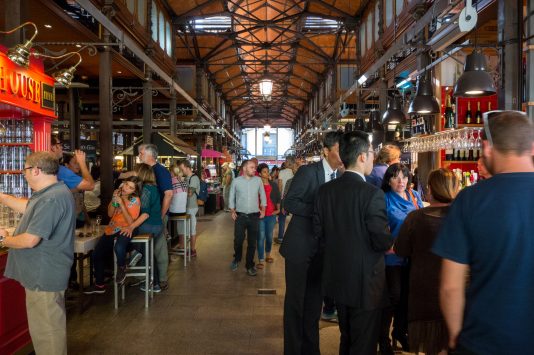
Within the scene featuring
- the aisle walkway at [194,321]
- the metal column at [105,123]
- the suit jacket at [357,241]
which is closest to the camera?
the suit jacket at [357,241]

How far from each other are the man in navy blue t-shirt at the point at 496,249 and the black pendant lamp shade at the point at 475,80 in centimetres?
293

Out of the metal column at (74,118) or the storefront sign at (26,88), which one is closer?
the storefront sign at (26,88)

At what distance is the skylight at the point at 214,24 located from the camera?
1622 cm

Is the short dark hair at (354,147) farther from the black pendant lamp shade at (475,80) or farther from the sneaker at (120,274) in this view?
the sneaker at (120,274)

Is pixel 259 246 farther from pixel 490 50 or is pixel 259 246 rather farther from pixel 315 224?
pixel 490 50

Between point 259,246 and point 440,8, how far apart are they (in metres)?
4.43

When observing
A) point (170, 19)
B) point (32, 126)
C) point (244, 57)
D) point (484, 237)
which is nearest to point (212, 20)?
point (170, 19)

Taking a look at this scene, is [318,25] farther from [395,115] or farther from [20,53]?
[20,53]

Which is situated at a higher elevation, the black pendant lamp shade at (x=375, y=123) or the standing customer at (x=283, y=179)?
the black pendant lamp shade at (x=375, y=123)

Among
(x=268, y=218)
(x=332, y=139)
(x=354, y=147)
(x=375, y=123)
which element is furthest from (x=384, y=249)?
(x=375, y=123)

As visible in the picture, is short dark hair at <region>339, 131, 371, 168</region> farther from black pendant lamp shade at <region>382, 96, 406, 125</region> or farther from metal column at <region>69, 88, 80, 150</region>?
metal column at <region>69, 88, 80, 150</region>

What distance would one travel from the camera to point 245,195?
22.3ft

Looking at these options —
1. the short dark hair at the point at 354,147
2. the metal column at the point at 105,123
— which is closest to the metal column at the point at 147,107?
the metal column at the point at 105,123

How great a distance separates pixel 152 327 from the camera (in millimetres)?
4520
